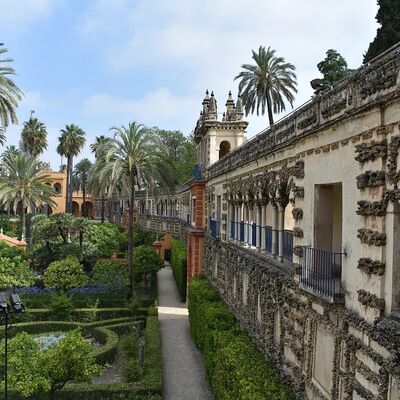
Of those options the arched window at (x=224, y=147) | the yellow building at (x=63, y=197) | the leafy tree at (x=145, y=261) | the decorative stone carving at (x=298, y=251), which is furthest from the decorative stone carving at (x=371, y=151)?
the yellow building at (x=63, y=197)

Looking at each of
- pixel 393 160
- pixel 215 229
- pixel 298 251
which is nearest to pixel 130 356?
pixel 215 229

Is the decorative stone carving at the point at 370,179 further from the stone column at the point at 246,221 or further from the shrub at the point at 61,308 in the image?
the shrub at the point at 61,308

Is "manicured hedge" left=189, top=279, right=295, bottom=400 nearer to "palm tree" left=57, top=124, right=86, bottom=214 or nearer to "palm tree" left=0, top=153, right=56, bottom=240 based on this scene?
"palm tree" left=0, top=153, right=56, bottom=240

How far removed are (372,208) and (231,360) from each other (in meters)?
7.77

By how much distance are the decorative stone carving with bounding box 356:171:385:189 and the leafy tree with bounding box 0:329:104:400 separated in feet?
33.4

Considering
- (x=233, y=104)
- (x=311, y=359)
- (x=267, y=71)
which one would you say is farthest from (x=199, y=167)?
(x=311, y=359)

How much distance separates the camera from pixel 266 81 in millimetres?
38750

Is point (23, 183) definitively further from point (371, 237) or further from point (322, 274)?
point (371, 237)

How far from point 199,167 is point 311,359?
22.2 m

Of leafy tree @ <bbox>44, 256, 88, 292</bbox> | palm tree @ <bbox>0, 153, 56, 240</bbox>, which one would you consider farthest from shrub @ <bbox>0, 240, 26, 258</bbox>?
leafy tree @ <bbox>44, 256, 88, 292</bbox>

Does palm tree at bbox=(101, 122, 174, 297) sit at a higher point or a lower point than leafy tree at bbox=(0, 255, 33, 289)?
higher

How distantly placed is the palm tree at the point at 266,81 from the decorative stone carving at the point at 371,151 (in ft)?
102

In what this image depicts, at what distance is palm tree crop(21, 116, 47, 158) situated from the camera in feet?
218

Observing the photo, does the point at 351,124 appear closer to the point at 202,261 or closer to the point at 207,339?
the point at 207,339
